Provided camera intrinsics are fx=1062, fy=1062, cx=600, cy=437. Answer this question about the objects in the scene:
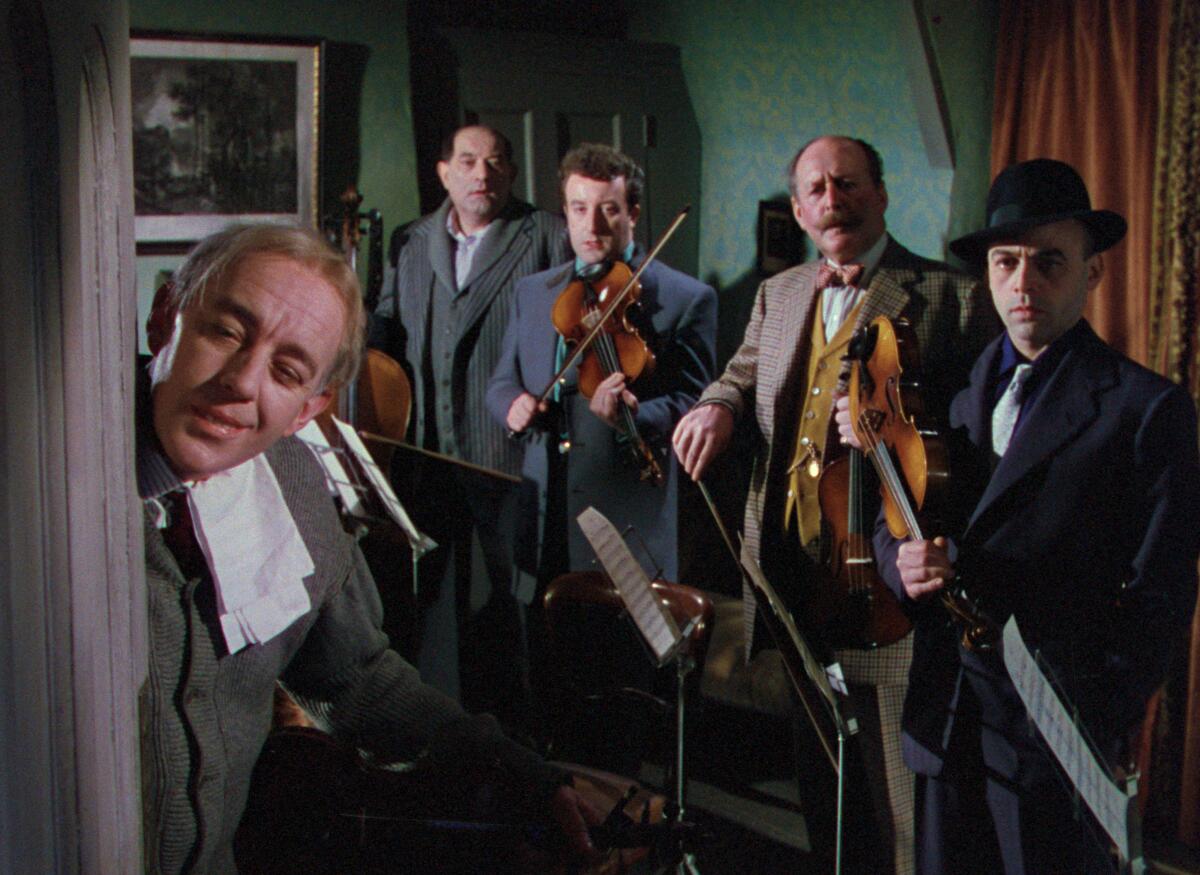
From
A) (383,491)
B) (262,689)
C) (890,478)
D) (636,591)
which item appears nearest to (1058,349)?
(890,478)

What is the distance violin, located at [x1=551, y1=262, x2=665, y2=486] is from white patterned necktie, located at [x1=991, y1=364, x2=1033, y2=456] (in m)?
0.98

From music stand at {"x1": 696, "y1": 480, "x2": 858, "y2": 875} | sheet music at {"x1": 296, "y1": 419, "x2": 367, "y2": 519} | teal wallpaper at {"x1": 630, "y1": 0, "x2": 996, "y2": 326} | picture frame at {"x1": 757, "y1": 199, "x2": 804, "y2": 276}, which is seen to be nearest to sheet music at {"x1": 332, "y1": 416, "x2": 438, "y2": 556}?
sheet music at {"x1": 296, "y1": 419, "x2": 367, "y2": 519}

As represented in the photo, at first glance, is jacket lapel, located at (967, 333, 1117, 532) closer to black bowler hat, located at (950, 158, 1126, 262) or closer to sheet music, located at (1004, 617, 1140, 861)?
black bowler hat, located at (950, 158, 1126, 262)

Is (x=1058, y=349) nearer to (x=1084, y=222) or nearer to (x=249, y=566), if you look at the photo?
(x=1084, y=222)

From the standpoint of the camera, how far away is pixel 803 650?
1451mm

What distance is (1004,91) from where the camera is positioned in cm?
264

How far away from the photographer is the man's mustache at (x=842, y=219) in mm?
2205

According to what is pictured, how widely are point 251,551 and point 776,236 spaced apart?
108 inches

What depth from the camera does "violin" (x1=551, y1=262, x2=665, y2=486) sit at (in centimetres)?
263

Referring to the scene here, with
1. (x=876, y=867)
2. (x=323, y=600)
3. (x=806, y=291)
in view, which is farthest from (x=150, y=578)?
(x=876, y=867)

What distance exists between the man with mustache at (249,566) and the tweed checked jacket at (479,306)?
1646 millimetres

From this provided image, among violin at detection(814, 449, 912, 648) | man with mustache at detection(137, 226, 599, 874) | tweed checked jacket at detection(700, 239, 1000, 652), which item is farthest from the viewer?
tweed checked jacket at detection(700, 239, 1000, 652)

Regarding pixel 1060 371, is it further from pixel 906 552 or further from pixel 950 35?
pixel 950 35

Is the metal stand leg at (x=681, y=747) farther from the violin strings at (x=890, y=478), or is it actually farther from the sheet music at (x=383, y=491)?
the sheet music at (x=383, y=491)
